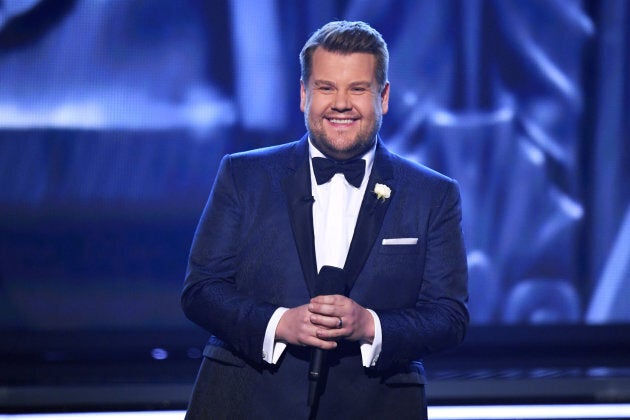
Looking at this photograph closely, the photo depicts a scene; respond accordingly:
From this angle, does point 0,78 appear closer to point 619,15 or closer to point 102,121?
point 102,121

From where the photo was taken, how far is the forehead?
180 cm

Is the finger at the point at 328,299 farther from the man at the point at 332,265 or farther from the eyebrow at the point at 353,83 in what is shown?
the eyebrow at the point at 353,83

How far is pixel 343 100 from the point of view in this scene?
1.79 m

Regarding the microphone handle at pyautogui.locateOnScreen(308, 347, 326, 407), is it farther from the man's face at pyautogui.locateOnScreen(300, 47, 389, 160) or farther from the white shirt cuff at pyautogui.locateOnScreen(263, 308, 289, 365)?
the man's face at pyautogui.locateOnScreen(300, 47, 389, 160)

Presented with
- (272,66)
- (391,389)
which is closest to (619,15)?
(272,66)

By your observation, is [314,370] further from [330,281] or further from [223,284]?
[223,284]

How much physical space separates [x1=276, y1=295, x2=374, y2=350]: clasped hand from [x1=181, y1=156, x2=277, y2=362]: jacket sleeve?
2.8 inches

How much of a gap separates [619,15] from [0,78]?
2386 millimetres

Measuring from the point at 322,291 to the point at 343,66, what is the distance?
1.40ft

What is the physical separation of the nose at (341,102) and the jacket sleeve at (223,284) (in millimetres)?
247

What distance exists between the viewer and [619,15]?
3.83 m

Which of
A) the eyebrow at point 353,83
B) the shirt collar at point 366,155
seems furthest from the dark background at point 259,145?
the eyebrow at point 353,83

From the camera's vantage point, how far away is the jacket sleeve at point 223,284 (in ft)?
5.62

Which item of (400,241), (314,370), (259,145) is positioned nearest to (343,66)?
(400,241)
